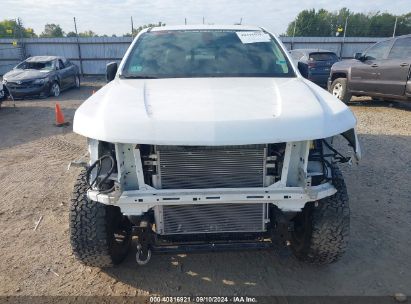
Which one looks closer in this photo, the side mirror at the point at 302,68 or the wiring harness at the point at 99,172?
the wiring harness at the point at 99,172

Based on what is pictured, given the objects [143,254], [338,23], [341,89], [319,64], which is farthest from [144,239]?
[338,23]

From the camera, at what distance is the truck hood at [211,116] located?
222 cm

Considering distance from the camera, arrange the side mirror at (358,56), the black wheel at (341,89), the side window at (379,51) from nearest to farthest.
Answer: the side window at (379,51) < the side mirror at (358,56) < the black wheel at (341,89)

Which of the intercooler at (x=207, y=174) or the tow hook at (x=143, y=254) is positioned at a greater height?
the intercooler at (x=207, y=174)

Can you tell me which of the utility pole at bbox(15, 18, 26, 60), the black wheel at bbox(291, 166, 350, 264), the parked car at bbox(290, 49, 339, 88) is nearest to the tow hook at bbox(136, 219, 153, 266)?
the black wheel at bbox(291, 166, 350, 264)

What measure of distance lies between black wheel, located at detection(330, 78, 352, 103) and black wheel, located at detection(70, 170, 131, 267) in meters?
8.87

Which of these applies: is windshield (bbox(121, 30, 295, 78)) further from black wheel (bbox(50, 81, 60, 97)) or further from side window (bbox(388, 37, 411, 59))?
black wheel (bbox(50, 81, 60, 97))

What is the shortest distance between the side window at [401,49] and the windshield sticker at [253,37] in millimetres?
5975

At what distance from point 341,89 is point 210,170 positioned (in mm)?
8900

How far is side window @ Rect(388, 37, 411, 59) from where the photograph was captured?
8.27 m

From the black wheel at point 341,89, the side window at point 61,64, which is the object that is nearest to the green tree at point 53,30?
the side window at point 61,64

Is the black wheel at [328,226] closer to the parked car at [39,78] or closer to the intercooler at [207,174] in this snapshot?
the intercooler at [207,174]

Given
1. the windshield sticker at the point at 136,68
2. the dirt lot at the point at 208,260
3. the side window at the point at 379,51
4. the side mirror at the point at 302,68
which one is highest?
the windshield sticker at the point at 136,68

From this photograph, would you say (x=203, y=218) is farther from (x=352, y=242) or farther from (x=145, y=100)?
(x=352, y=242)
